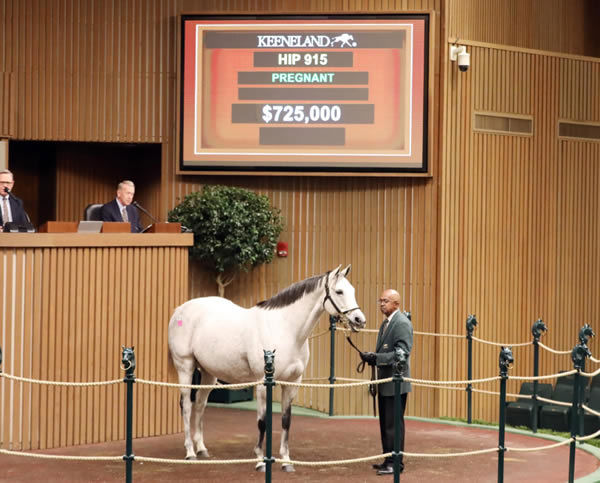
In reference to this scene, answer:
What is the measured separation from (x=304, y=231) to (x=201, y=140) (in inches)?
67.8

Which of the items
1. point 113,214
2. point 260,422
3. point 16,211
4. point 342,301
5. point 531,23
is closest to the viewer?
point 342,301

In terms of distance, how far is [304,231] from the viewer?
41.3 ft

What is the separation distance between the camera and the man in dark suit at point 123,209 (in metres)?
10.3

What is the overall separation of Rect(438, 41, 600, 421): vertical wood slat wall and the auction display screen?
0.64 meters

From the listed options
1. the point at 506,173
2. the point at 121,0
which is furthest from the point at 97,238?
the point at 506,173

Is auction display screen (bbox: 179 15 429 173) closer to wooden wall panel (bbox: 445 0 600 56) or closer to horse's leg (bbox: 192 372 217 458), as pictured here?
wooden wall panel (bbox: 445 0 600 56)

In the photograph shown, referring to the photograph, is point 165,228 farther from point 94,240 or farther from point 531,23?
point 531,23

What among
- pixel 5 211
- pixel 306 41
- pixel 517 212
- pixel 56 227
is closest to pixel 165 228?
pixel 56 227

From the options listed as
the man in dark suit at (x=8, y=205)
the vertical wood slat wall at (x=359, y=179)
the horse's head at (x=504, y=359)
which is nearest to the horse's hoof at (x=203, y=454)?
the man in dark suit at (x=8, y=205)

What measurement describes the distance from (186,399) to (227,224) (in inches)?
124

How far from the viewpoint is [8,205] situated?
376 inches

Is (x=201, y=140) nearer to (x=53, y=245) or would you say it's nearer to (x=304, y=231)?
(x=304, y=231)

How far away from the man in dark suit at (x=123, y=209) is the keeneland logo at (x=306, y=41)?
2977mm

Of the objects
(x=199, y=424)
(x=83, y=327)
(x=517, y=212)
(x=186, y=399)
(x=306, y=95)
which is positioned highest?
(x=306, y=95)
